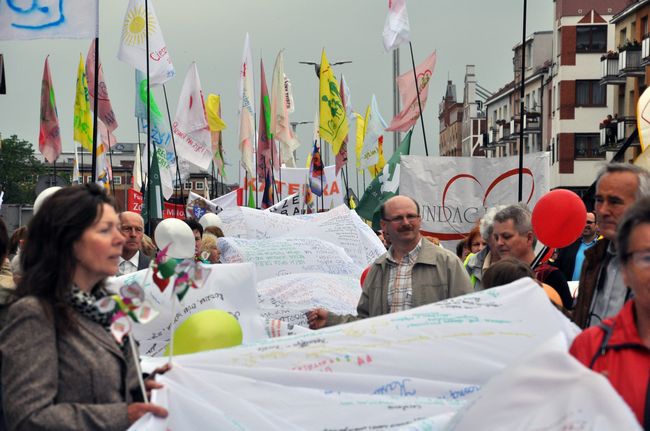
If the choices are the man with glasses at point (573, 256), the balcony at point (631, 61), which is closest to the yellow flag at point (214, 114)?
the balcony at point (631, 61)

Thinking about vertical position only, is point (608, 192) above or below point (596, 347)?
above

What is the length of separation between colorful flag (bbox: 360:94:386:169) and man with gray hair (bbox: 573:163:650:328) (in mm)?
33208

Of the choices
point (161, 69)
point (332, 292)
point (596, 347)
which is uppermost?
point (161, 69)

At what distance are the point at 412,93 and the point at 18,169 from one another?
9351cm

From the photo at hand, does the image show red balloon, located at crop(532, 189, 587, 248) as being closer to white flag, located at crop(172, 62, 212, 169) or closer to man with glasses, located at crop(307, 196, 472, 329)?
man with glasses, located at crop(307, 196, 472, 329)

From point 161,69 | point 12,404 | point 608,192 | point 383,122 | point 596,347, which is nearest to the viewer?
point 596,347

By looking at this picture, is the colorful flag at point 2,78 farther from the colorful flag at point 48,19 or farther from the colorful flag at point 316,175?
the colorful flag at point 48,19

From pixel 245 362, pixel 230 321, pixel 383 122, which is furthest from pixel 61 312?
pixel 383 122

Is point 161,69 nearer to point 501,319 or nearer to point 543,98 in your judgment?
point 501,319

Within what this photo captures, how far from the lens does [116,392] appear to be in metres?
3.93

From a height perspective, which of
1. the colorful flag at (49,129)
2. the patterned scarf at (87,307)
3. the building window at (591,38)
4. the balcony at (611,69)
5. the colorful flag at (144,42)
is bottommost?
the patterned scarf at (87,307)

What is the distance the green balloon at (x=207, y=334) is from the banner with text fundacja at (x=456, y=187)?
27.7 feet

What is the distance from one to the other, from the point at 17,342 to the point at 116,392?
1.24 ft

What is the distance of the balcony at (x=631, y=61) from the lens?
55125 millimetres
